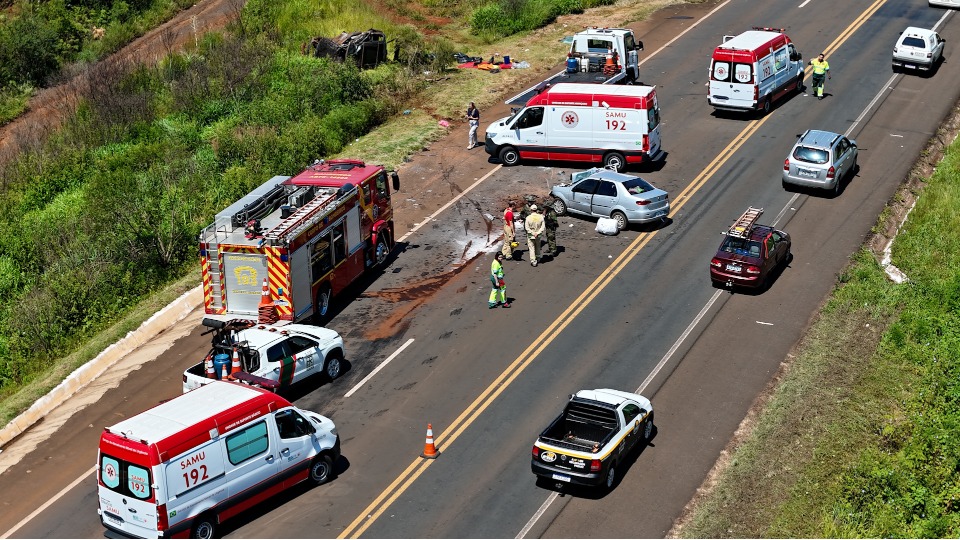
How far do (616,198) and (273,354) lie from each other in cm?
1362

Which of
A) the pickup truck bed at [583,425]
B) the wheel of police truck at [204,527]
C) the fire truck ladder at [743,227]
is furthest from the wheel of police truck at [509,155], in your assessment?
the wheel of police truck at [204,527]

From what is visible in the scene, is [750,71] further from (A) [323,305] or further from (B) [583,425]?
(B) [583,425]

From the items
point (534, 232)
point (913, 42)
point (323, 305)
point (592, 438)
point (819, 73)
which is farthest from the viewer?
point (913, 42)

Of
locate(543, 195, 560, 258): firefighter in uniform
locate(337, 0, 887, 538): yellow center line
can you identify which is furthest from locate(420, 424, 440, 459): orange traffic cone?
locate(543, 195, 560, 258): firefighter in uniform

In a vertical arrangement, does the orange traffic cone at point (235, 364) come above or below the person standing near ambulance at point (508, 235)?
above

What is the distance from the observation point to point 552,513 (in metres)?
23.1

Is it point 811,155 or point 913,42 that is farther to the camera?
point 913,42

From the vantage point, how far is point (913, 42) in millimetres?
48938

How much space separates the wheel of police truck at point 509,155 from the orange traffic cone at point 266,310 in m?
14.7

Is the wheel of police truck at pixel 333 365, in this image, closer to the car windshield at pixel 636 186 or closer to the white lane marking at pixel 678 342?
the white lane marking at pixel 678 342

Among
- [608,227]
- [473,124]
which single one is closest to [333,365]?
[608,227]

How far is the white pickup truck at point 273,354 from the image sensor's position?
26266 mm

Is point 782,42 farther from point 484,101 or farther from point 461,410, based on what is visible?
point 461,410

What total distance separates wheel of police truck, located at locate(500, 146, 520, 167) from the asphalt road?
358 millimetres
